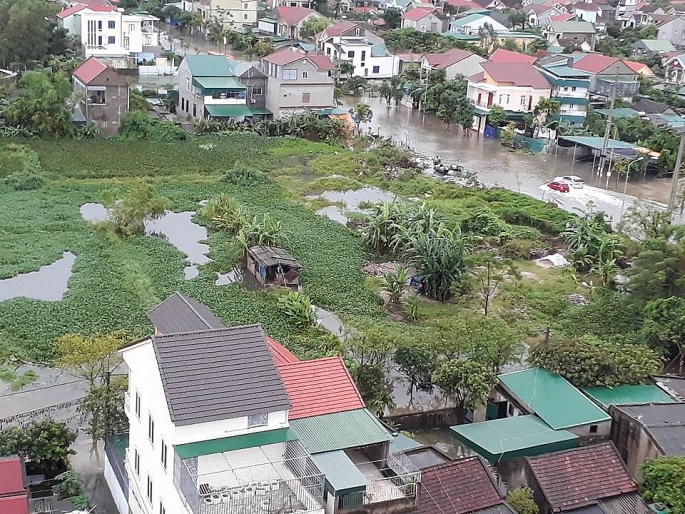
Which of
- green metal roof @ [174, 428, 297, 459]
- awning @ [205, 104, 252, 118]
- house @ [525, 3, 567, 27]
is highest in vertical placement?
house @ [525, 3, 567, 27]

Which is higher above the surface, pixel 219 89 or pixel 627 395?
pixel 219 89

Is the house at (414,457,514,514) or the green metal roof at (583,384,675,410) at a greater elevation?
the green metal roof at (583,384,675,410)

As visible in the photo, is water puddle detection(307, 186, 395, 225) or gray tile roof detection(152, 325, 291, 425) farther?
water puddle detection(307, 186, 395, 225)

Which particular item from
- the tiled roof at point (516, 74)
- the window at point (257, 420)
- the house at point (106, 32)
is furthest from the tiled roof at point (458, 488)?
the house at point (106, 32)

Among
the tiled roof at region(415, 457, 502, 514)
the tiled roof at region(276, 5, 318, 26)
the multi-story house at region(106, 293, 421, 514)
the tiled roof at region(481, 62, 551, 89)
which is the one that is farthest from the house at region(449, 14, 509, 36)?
the multi-story house at region(106, 293, 421, 514)

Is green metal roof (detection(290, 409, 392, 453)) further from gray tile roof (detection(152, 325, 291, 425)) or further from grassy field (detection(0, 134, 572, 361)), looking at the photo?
grassy field (detection(0, 134, 572, 361))

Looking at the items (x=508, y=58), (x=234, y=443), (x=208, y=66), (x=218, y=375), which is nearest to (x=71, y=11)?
(x=208, y=66)

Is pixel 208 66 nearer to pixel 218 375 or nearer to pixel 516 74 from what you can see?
pixel 516 74
